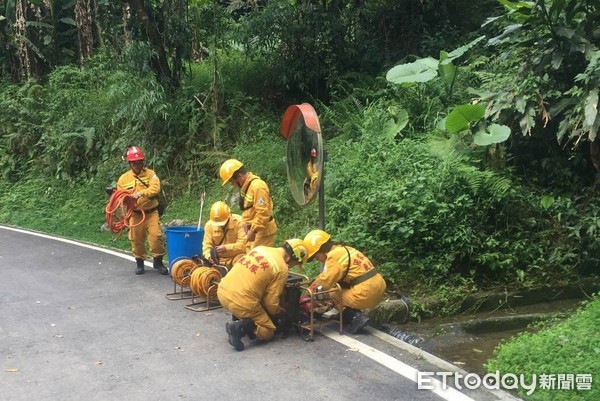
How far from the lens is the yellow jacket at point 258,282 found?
5.70 meters

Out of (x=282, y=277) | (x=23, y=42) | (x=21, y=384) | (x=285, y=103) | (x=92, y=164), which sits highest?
(x=23, y=42)

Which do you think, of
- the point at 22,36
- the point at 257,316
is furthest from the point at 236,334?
the point at 22,36

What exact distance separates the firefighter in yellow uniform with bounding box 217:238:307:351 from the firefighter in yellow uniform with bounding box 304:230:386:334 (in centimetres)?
27

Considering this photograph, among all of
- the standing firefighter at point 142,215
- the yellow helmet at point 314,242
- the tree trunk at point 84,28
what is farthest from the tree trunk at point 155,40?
the yellow helmet at point 314,242

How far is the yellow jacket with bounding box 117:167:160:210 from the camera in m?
8.88

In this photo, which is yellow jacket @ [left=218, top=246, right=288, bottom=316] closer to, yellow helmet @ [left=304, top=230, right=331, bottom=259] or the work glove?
yellow helmet @ [left=304, top=230, right=331, bottom=259]

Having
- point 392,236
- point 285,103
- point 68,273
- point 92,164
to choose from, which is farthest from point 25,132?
point 392,236

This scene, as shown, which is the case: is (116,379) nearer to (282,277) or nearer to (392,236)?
(282,277)

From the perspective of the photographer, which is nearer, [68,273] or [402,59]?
[68,273]

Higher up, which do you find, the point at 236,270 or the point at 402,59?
the point at 402,59

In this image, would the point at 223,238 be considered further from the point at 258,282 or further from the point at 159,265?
the point at 159,265

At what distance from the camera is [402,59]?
13.0m

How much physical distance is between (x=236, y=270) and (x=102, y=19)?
41.4 ft

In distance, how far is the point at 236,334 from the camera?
568cm
